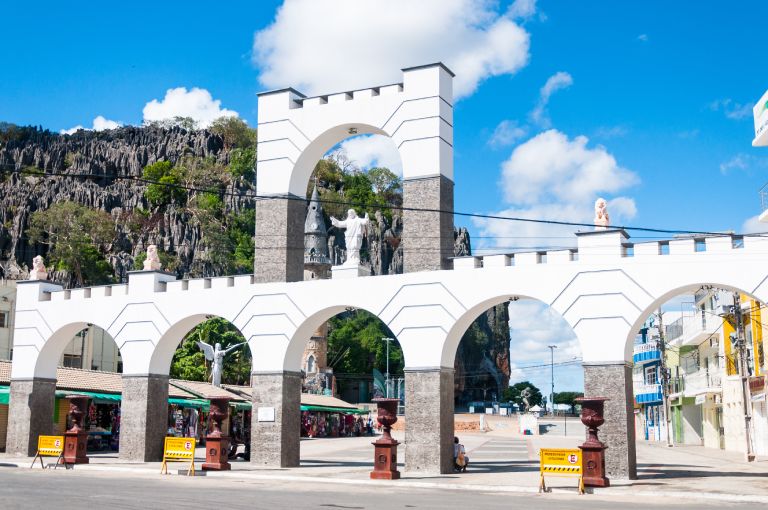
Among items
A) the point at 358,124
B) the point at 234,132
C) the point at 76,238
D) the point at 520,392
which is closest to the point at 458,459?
the point at 358,124

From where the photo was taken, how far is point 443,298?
21.3 metres

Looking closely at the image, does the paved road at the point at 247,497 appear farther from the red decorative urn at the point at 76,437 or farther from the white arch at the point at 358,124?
the white arch at the point at 358,124

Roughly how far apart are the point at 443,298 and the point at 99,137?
4150 inches

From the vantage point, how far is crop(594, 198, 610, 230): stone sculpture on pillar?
2016cm

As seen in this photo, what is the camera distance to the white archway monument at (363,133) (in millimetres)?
22031

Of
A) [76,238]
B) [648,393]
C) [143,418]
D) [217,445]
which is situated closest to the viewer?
[217,445]

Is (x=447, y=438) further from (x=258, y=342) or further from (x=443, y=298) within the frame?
(x=258, y=342)

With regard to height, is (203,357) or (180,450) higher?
(203,357)

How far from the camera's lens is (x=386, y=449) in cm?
1888

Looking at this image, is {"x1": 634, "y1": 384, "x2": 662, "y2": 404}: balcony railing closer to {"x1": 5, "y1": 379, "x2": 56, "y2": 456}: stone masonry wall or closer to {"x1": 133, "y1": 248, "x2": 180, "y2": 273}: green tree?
{"x1": 5, "y1": 379, "x2": 56, "y2": 456}: stone masonry wall

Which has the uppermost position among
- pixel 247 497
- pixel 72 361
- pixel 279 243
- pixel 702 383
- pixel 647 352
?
pixel 279 243

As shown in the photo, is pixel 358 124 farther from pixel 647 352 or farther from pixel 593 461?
pixel 647 352

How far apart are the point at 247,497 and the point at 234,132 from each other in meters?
97.9

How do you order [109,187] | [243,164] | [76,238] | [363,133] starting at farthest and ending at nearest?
[109,187] < [243,164] < [76,238] < [363,133]
